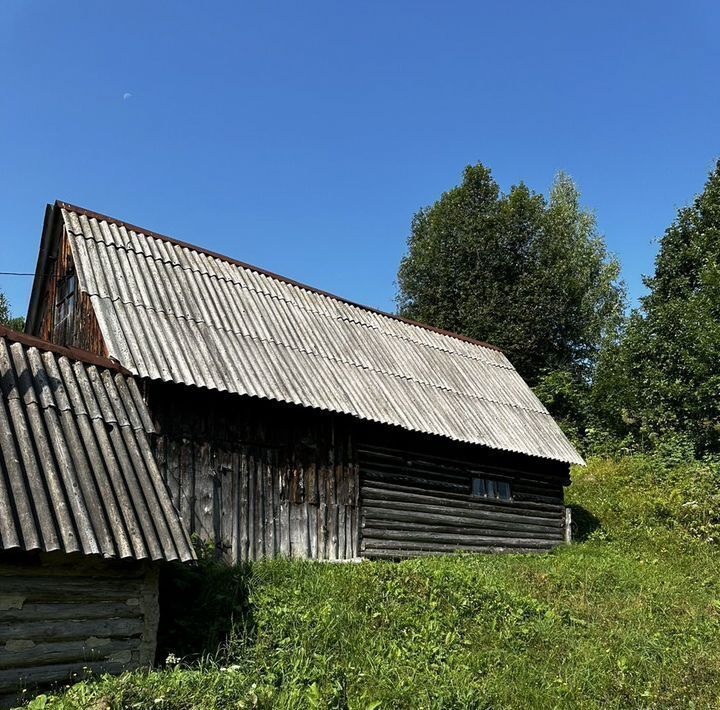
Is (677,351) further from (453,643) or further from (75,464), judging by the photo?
(75,464)

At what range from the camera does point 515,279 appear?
32719mm

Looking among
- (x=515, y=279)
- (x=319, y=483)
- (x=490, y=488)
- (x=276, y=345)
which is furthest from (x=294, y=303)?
(x=515, y=279)

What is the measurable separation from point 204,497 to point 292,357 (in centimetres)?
321

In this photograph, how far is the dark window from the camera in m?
15.0

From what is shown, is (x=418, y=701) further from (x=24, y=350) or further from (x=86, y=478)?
(x=24, y=350)

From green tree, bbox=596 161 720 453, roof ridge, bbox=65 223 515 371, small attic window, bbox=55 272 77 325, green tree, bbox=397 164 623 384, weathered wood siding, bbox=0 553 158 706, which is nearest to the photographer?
weathered wood siding, bbox=0 553 158 706

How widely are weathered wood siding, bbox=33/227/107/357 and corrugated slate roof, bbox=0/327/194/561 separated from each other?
2.77 meters

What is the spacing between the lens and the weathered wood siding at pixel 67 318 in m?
11.2

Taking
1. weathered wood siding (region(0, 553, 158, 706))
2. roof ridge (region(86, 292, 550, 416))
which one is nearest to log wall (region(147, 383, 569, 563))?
roof ridge (region(86, 292, 550, 416))

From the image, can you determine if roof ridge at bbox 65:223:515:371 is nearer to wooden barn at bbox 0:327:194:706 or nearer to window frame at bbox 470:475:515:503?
wooden barn at bbox 0:327:194:706

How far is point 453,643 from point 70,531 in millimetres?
4642

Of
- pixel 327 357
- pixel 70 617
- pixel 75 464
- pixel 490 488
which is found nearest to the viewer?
pixel 70 617

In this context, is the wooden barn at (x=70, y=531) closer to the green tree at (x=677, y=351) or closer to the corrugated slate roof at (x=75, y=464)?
the corrugated slate roof at (x=75, y=464)

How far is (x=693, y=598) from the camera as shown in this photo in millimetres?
11414
